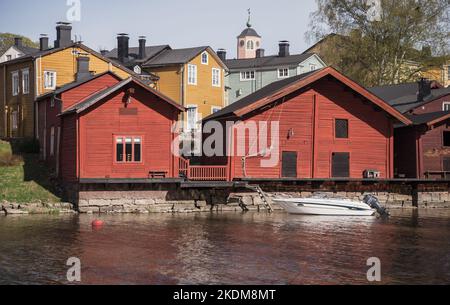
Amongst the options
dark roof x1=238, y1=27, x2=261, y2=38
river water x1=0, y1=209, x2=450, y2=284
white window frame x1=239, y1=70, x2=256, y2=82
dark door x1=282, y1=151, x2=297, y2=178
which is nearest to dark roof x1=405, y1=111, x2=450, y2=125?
dark door x1=282, y1=151, x2=297, y2=178

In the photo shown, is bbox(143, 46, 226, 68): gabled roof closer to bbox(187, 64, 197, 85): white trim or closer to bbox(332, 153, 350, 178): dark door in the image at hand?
bbox(187, 64, 197, 85): white trim

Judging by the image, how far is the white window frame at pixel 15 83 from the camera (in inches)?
2192

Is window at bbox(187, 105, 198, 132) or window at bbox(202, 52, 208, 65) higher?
window at bbox(202, 52, 208, 65)

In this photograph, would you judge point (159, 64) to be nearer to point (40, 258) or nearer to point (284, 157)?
point (284, 157)

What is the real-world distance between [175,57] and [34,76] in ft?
50.9

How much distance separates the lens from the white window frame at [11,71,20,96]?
55688 millimetres

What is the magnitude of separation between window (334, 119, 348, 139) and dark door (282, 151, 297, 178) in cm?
342

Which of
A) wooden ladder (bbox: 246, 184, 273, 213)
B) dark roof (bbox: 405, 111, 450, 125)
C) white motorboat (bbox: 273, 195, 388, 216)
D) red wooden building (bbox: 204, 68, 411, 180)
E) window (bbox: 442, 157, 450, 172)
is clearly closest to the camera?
white motorboat (bbox: 273, 195, 388, 216)

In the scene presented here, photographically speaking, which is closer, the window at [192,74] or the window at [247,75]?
the window at [192,74]

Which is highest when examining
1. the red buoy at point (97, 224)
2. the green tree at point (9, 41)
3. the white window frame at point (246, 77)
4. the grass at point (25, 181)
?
the green tree at point (9, 41)

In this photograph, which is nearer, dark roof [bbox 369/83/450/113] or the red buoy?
the red buoy

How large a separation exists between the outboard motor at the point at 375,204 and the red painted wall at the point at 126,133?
11.5m

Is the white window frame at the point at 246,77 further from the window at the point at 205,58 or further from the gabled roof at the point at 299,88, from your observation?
the gabled roof at the point at 299,88

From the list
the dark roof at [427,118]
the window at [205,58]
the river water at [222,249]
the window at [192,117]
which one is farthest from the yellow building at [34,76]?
the dark roof at [427,118]
